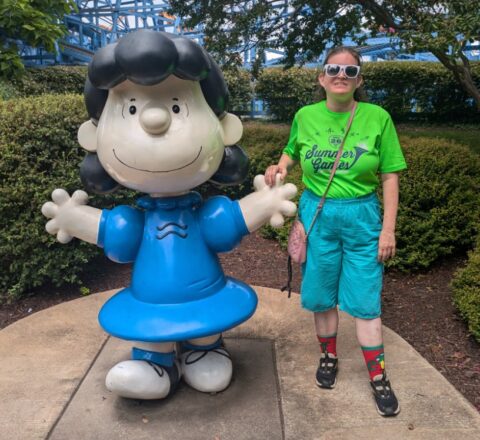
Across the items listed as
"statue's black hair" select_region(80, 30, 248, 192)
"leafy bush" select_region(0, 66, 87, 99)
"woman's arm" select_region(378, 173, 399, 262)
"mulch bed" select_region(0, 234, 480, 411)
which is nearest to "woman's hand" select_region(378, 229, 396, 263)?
"woman's arm" select_region(378, 173, 399, 262)

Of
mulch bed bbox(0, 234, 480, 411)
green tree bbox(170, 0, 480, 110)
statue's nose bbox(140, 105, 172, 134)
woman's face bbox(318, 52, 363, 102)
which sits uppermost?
green tree bbox(170, 0, 480, 110)

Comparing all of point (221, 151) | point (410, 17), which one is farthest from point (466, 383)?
point (410, 17)

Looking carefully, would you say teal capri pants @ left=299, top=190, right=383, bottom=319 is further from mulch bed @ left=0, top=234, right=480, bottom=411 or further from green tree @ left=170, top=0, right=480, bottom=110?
green tree @ left=170, top=0, right=480, bottom=110

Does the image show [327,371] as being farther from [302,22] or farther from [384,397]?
[302,22]

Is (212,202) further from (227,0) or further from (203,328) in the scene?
(227,0)

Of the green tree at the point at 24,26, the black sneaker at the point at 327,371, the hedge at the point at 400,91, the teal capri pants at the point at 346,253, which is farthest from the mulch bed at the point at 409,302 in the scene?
the hedge at the point at 400,91

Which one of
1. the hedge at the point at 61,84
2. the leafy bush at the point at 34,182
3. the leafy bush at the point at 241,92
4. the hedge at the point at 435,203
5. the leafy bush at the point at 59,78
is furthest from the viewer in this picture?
the leafy bush at the point at 241,92

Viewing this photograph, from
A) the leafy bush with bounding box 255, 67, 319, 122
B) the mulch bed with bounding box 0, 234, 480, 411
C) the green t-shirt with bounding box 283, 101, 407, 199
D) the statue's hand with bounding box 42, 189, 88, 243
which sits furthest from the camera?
the leafy bush with bounding box 255, 67, 319, 122

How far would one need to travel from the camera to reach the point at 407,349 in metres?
2.96

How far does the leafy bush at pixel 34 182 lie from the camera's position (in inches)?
143

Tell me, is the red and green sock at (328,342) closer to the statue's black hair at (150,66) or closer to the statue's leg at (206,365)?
the statue's leg at (206,365)

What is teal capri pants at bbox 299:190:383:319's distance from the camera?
2.31 meters

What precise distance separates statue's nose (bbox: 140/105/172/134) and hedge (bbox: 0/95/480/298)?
1873 mm

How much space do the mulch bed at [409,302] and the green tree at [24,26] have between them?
9.94ft
